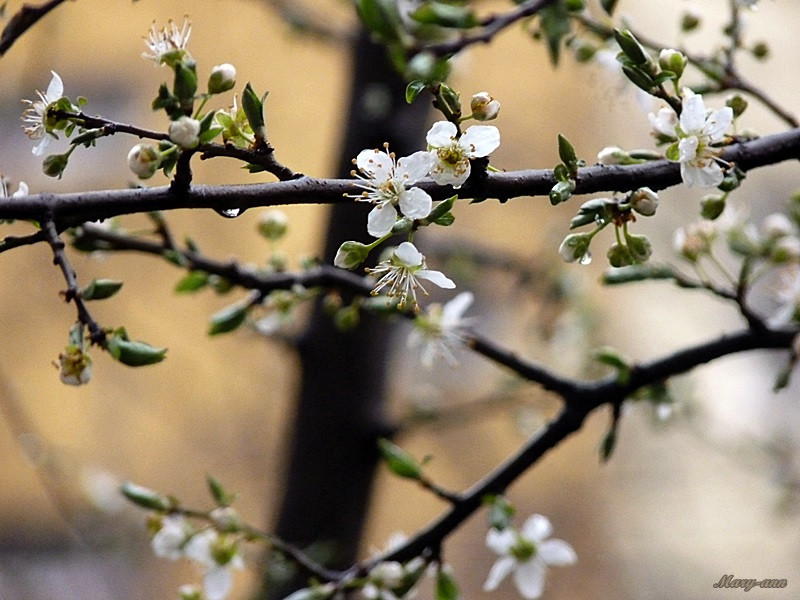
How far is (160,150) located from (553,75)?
219 centimetres

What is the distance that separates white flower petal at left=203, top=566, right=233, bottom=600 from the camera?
27.0 inches

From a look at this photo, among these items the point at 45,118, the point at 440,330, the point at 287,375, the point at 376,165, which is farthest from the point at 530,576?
the point at 287,375

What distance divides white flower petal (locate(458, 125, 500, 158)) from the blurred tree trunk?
Answer: 2.01ft

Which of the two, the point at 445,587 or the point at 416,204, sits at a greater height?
the point at 416,204

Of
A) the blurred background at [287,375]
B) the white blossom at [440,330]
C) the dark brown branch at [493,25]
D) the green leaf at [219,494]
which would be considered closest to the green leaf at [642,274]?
the white blossom at [440,330]

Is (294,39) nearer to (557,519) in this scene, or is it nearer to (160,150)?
(160,150)

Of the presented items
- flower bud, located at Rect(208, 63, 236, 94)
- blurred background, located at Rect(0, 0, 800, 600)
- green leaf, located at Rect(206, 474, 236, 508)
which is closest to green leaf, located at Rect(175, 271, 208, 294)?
green leaf, located at Rect(206, 474, 236, 508)

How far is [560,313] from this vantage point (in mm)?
1403

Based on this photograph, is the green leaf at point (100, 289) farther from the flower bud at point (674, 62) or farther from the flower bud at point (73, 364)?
the flower bud at point (674, 62)

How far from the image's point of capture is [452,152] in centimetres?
41

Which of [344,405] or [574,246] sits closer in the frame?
[574,246]

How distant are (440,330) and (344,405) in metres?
0.35

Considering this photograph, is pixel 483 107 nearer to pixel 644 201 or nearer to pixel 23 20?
pixel 644 201

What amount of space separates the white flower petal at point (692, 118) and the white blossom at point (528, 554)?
0.40 m
